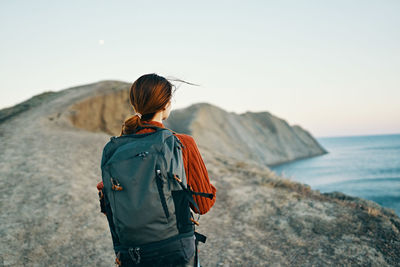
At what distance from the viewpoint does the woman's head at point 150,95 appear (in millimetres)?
1655

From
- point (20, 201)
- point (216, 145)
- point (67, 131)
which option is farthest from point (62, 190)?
point (216, 145)

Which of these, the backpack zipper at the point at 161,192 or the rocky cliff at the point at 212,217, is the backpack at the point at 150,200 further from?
the rocky cliff at the point at 212,217

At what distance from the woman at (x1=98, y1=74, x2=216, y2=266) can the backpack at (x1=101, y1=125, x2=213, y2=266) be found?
0.10 m

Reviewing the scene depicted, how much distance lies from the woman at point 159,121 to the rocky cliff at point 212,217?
318cm

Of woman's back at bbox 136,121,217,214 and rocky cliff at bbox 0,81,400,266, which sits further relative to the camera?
rocky cliff at bbox 0,81,400,266

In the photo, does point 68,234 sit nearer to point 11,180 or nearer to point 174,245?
point 11,180

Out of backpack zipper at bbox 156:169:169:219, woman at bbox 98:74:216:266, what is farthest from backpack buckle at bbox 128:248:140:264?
backpack zipper at bbox 156:169:169:219

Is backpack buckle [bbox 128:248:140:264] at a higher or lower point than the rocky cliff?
higher

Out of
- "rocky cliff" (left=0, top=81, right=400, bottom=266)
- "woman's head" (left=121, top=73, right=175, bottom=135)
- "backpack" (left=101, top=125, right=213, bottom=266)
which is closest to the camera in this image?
"backpack" (left=101, top=125, right=213, bottom=266)

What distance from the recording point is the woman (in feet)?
5.45

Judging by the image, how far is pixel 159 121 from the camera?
178 centimetres

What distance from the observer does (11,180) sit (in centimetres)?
638

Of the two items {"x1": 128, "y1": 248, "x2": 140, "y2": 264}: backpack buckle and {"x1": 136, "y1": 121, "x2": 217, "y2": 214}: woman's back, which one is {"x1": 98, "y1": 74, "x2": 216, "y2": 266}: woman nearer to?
{"x1": 136, "y1": 121, "x2": 217, "y2": 214}: woman's back

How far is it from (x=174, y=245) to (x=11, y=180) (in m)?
6.65
